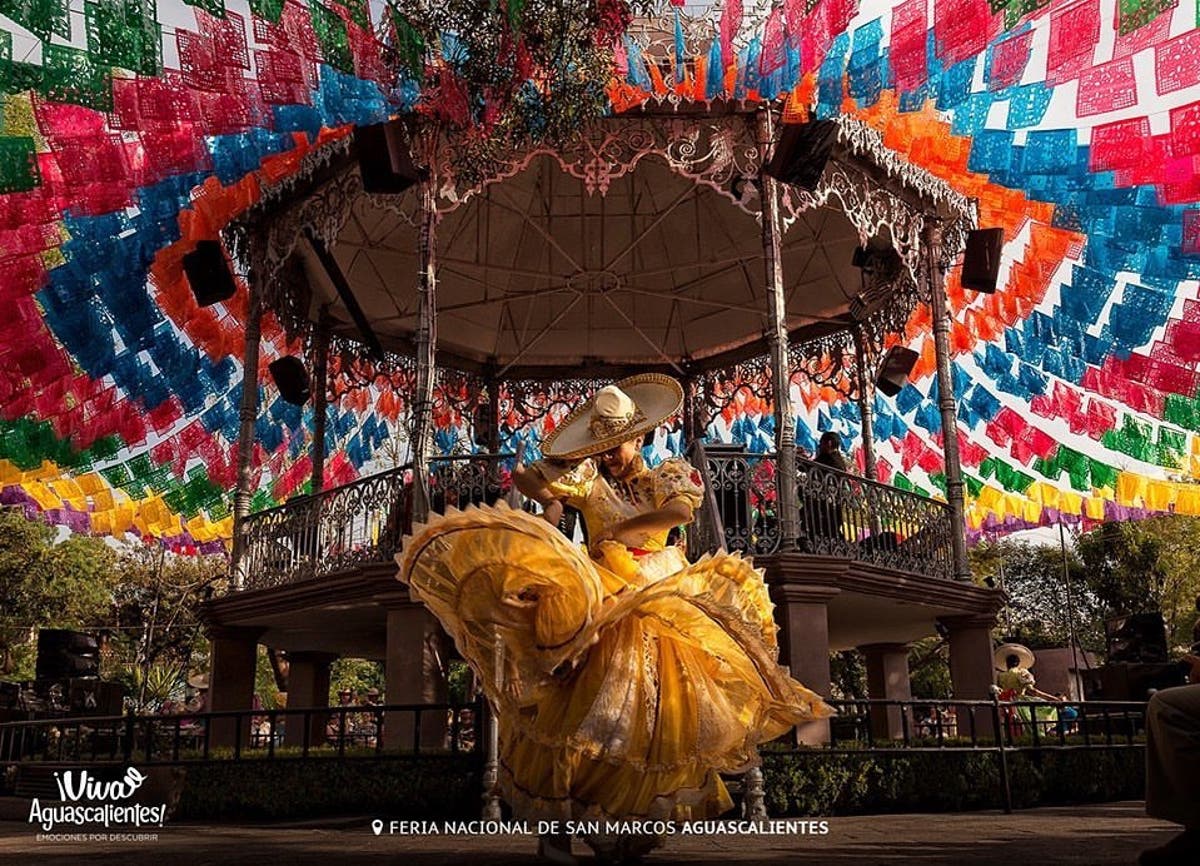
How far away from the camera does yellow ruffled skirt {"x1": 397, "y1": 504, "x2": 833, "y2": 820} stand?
3762mm

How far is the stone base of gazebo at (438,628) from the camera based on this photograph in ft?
29.0

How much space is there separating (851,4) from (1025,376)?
8.70 m

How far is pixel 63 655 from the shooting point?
1641 cm

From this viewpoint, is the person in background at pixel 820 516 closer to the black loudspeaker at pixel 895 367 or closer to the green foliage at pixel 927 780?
the green foliage at pixel 927 780

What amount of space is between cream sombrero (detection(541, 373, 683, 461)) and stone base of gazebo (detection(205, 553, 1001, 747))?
15.0 ft

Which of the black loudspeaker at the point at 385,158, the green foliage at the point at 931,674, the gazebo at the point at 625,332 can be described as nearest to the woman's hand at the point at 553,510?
the gazebo at the point at 625,332

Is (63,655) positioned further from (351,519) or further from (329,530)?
(351,519)

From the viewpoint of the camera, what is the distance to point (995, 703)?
7348 mm

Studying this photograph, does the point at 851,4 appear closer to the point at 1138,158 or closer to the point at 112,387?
the point at 1138,158

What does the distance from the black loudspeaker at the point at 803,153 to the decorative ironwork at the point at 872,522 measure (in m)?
2.94

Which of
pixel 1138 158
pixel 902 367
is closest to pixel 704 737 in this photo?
pixel 1138 158

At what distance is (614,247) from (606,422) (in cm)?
1074

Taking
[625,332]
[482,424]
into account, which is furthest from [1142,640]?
[482,424]

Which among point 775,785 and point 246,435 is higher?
point 246,435
